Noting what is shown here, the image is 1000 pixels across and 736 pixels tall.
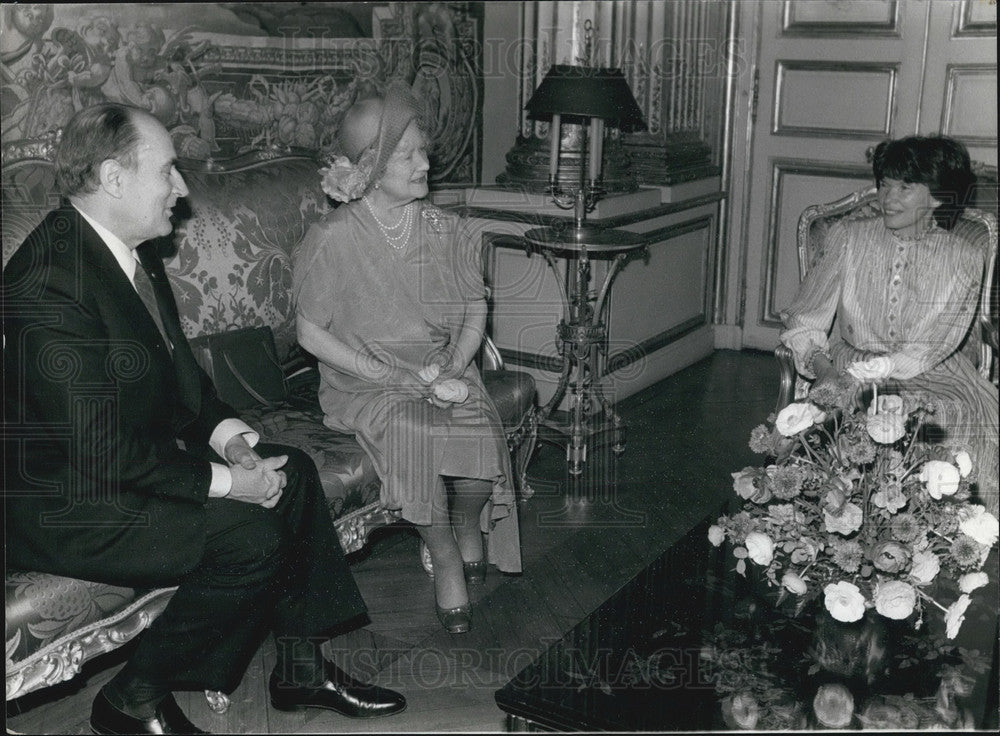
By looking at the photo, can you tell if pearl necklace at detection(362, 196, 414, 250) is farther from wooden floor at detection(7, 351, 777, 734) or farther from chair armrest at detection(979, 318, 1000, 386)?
chair armrest at detection(979, 318, 1000, 386)

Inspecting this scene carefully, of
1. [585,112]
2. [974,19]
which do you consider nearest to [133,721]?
[585,112]

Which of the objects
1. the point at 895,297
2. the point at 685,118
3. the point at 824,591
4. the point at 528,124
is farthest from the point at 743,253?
the point at 824,591

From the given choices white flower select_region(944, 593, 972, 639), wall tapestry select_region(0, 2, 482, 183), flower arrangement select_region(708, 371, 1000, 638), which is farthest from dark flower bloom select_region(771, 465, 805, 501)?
wall tapestry select_region(0, 2, 482, 183)

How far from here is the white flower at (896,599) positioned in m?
2.07

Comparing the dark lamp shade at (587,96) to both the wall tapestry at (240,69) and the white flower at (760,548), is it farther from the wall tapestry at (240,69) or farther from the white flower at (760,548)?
the white flower at (760,548)

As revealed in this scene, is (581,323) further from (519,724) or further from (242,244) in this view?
(519,724)

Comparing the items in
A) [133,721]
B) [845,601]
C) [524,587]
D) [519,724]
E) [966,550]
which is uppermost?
[966,550]

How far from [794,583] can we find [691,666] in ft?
1.14

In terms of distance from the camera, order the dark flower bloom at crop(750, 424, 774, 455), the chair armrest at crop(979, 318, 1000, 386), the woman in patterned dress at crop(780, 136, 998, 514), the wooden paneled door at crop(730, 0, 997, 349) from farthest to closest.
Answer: the wooden paneled door at crop(730, 0, 997, 349), the chair armrest at crop(979, 318, 1000, 386), the woman in patterned dress at crop(780, 136, 998, 514), the dark flower bloom at crop(750, 424, 774, 455)

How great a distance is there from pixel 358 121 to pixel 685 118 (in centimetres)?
271

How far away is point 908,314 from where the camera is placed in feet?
10.5

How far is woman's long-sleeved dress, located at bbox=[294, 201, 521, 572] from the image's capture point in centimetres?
277

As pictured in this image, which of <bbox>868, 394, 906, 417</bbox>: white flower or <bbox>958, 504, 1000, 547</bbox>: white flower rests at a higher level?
<bbox>868, 394, 906, 417</bbox>: white flower

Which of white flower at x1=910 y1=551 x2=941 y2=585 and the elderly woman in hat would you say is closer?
white flower at x1=910 y1=551 x2=941 y2=585
